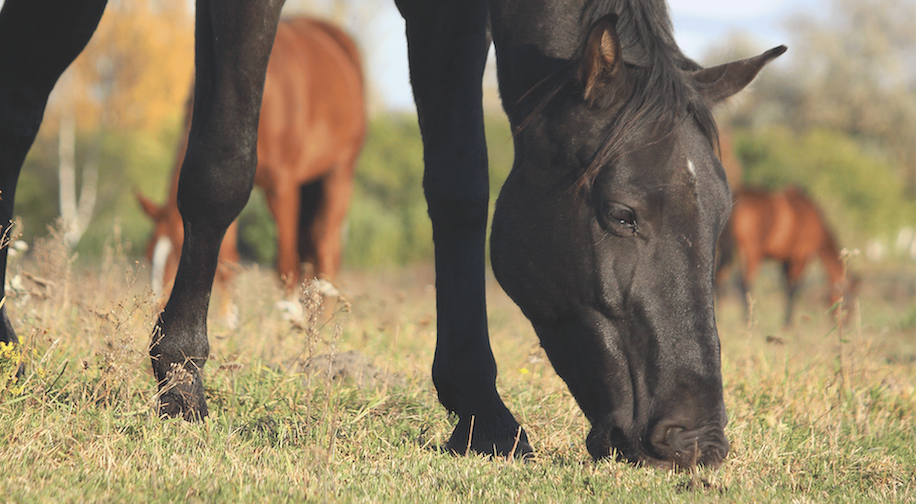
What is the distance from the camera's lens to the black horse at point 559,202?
2.18 m

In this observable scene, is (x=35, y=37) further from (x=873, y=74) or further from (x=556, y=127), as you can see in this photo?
(x=873, y=74)

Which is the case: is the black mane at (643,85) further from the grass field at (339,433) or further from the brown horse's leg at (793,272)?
the brown horse's leg at (793,272)

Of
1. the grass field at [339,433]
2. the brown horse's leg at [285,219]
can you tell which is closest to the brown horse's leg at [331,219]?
the brown horse's leg at [285,219]

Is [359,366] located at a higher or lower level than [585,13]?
lower

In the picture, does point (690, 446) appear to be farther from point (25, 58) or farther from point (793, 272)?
point (793, 272)

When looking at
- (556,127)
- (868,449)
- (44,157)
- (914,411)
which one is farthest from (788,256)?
(44,157)

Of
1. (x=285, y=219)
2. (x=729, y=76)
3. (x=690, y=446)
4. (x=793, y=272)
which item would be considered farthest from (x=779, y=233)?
(x=690, y=446)

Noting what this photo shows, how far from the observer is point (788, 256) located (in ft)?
43.0

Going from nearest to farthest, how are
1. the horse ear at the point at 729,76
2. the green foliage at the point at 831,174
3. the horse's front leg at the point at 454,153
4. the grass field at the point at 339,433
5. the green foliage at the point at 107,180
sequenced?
the grass field at the point at 339,433 → the horse ear at the point at 729,76 → the horse's front leg at the point at 454,153 → the green foliage at the point at 107,180 → the green foliage at the point at 831,174

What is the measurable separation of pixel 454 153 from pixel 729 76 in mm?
939

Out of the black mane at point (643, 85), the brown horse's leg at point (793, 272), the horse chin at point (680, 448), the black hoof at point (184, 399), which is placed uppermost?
the black mane at point (643, 85)

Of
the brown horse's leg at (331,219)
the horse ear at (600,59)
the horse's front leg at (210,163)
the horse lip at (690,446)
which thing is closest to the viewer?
the horse lip at (690,446)

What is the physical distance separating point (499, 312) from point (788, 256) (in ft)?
24.7

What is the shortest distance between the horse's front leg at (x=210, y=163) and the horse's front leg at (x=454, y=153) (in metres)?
0.55
